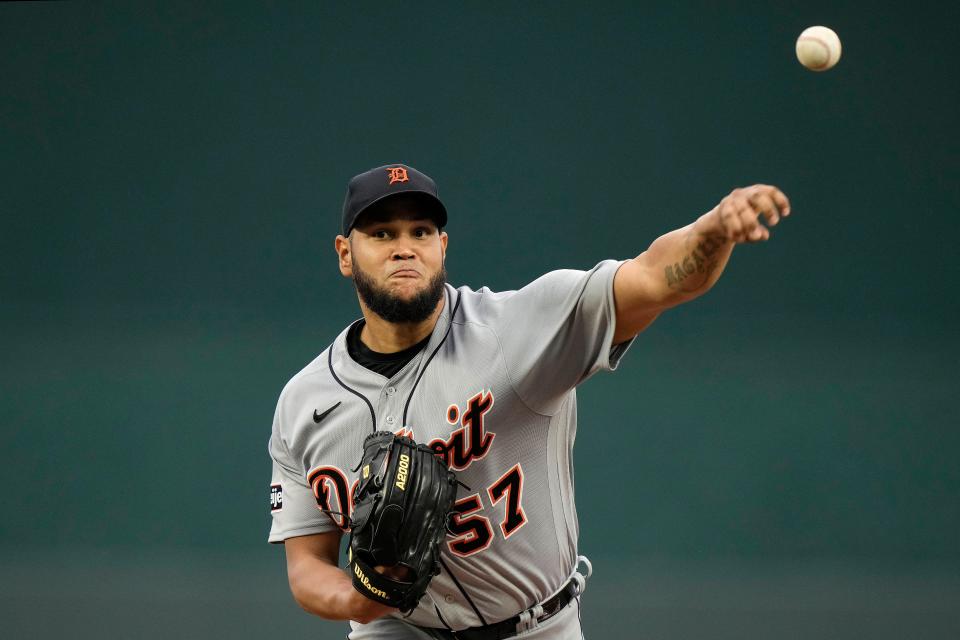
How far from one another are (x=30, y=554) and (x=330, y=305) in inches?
75.3

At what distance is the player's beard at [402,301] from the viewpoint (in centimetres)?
264

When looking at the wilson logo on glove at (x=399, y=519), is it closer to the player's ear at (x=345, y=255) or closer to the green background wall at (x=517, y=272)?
the player's ear at (x=345, y=255)

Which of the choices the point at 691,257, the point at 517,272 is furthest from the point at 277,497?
the point at 517,272

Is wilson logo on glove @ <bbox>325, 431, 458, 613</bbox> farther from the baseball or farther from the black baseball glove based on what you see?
the baseball

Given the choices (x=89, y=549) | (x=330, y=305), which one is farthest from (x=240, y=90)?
(x=89, y=549)

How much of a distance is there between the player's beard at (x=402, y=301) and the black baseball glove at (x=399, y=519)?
0.39 metres

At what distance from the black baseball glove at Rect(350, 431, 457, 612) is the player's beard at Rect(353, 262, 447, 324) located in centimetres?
39

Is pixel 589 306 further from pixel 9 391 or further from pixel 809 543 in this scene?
pixel 9 391

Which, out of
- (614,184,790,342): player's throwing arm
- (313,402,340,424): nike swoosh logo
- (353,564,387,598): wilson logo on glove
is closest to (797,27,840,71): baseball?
(614,184,790,342): player's throwing arm

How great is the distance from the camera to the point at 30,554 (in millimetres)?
5152

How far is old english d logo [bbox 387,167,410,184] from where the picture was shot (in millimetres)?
2658

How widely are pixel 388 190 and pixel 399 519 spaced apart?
848 mm

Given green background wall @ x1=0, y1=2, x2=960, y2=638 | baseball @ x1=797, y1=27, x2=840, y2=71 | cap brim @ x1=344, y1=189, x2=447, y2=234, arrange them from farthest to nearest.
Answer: green background wall @ x1=0, y1=2, x2=960, y2=638 → cap brim @ x1=344, y1=189, x2=447, y2=234 → baseball @ x1=797, y1=27, x2=840, y2=71

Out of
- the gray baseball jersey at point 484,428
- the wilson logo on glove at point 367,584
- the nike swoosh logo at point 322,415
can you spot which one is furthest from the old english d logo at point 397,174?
the wilson logo on glove at point 367,584
